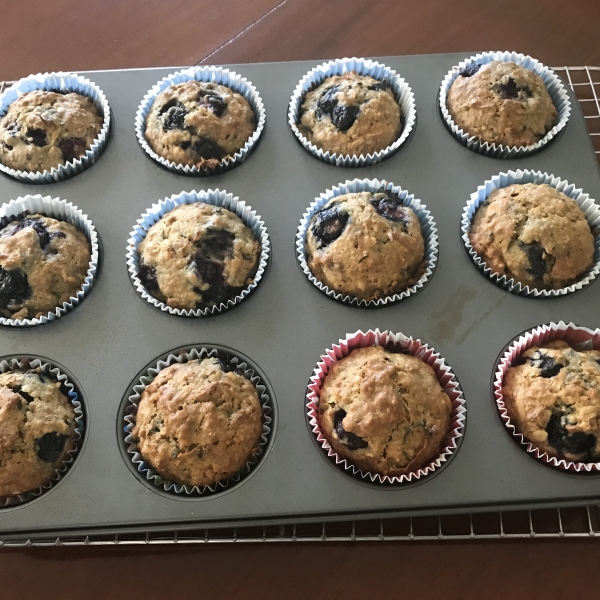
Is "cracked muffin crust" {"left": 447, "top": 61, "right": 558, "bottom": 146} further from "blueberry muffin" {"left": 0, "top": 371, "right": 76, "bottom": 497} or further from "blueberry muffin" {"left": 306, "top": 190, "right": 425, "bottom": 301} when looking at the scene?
"blueberry muffin" {"left": 0, "top": 371, "right": 76, "bottom": 497}

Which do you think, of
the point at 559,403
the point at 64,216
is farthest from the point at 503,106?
the point at 64,216

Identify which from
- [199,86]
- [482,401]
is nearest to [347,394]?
[482,401]

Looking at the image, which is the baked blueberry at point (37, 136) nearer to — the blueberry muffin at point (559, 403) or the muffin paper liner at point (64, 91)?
the muffin paper liner at point (64, 91)

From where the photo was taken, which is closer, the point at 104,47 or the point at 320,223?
the point at 320,223

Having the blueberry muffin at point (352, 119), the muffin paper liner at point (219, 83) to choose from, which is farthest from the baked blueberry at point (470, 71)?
the muffin paper liner at point (219, 83)

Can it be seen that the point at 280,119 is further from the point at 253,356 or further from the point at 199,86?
the point at 253,356
